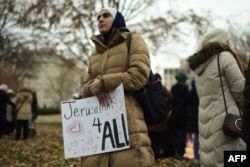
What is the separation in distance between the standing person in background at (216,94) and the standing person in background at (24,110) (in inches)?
425

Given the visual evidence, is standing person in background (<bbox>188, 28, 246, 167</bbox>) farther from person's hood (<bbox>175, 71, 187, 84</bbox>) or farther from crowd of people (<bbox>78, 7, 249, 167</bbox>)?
person's hood (<bbox>175, 71, 187, 84</bbox>)

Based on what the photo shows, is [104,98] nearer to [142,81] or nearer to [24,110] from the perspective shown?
[142,81]

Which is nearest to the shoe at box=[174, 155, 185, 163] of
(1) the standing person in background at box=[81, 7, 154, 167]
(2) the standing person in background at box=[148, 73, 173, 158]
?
(2) the standing person in background at box=[148, 73, 173, 158]

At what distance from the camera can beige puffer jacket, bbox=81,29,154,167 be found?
3.44 metres

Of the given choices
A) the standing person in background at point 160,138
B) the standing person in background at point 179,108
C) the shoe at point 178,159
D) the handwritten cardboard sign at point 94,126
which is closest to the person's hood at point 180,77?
the standing person in background at point 179,108

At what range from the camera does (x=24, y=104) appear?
14.8m

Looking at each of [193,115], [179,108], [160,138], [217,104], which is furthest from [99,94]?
[179,108]

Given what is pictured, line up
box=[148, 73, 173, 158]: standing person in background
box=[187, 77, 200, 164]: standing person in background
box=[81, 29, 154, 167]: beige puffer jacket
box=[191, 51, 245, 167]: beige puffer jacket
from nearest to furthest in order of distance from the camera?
box=[81, 29, 154, 167]: beige puffer jacket
box=[191, 51, 245, 167]: beige puffer jacket
box=[187, 77, 200, 164]: standing person in background
box=[148, 73, 173, 158]: standing person in background

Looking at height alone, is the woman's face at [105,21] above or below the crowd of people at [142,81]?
above

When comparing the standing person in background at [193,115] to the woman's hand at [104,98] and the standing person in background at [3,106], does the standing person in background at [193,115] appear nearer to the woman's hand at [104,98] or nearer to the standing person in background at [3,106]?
the woman's hand at [104,98]

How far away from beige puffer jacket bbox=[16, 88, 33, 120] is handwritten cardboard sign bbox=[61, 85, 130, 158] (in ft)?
36.7

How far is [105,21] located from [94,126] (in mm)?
871

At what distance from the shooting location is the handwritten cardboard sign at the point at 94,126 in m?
3.50

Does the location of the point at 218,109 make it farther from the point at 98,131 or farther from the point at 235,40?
the point at 235,40
